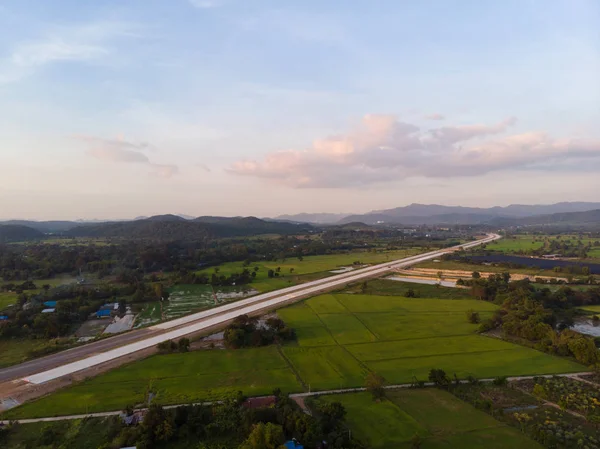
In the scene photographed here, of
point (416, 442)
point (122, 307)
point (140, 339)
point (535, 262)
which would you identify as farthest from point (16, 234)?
point (535, 262)

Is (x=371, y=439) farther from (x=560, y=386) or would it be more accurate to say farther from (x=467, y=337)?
(x=467, y=337)

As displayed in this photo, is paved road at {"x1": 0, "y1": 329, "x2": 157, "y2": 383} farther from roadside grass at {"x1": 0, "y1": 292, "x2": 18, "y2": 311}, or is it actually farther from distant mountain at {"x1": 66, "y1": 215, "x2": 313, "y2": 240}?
distant mountain at {"x1": 66, "y1": 215, "x2": 313, "y2": 240}

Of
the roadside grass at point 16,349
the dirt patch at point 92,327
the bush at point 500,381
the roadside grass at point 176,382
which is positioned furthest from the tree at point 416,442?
the dirt patch at point 92,327

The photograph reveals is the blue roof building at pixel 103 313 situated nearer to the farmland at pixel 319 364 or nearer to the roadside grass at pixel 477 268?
the farmland at pixel 319 364

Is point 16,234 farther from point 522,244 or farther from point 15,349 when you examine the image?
point 522,244

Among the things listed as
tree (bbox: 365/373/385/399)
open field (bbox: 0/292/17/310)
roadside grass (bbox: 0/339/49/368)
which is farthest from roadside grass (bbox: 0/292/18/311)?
tree (bbox: 365/373/385/399)

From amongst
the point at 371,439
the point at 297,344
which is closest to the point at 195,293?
the point at 297,344
